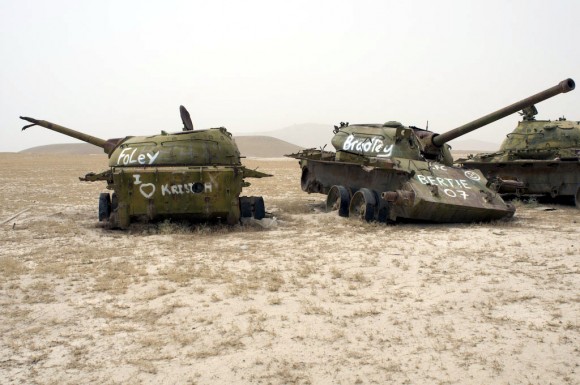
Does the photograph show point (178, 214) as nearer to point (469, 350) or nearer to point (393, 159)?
point (393, 159)

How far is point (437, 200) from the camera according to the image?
11234 mm

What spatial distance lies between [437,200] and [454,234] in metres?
1.00

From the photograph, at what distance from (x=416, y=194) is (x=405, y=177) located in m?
0.69

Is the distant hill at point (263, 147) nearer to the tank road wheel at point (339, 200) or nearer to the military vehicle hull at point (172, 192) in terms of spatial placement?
the tank road wheel at point (339, 200)

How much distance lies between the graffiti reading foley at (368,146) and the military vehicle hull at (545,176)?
373cm

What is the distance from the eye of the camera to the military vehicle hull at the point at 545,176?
15.6 meters

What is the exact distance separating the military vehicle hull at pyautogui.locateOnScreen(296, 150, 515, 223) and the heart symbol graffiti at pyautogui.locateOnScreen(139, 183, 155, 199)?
4.10 meters

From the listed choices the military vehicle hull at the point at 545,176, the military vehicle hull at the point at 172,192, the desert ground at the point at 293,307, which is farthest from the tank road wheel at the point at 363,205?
the military vehicle hull at the point at 545,176

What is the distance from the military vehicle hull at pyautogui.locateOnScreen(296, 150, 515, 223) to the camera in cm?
1138

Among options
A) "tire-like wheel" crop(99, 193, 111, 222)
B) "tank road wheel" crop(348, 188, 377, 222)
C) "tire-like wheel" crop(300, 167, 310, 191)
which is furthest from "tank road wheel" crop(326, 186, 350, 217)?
"tire-like wheel" crop(99, 193, 111, 222)

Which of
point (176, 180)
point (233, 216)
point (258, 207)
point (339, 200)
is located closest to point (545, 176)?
point (339, 200)

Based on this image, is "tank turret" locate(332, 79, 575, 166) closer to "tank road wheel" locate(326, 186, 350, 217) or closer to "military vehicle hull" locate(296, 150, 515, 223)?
"military vehicle hull" locate(296, 150, 515, 223)

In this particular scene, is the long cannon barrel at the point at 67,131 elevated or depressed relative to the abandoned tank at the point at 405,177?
elevated

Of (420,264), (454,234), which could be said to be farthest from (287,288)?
(454,234)
